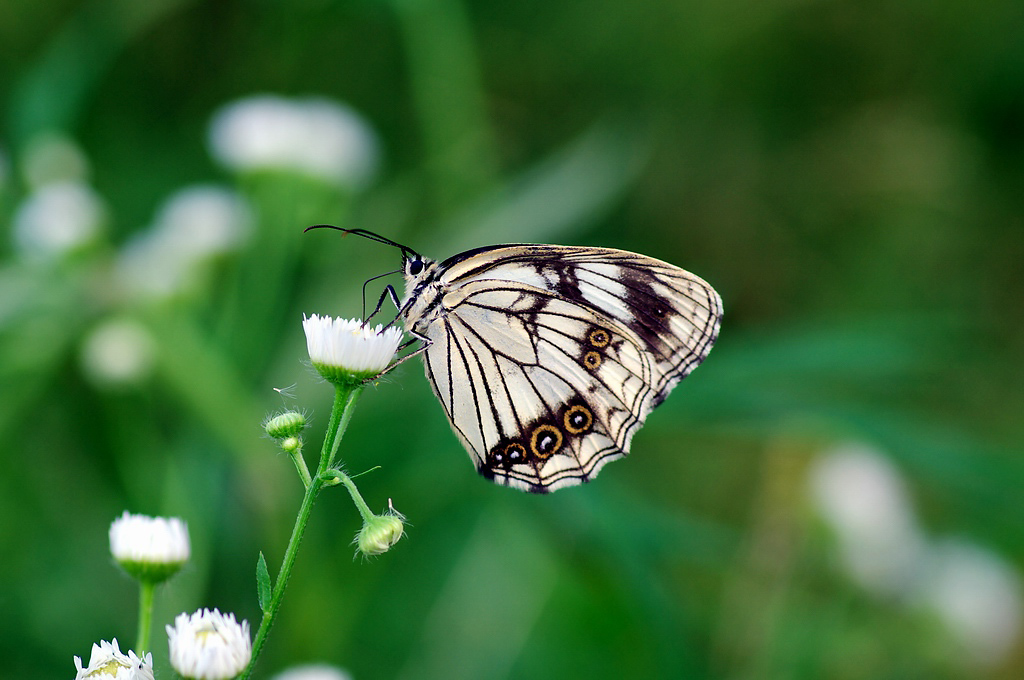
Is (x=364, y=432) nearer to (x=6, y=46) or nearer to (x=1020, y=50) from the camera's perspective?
(x=6, y=46)

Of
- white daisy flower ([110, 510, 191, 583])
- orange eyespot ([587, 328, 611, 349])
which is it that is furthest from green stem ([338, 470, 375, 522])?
orange eyespot ([587, 328, 611, 349])

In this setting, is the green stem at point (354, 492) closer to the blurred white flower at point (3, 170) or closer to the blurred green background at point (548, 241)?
the blurred green background at point (548, 241)

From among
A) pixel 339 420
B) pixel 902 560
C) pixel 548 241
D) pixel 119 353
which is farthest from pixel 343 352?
pixel 902 560

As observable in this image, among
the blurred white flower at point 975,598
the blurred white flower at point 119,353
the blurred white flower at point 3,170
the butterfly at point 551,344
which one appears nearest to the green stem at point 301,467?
the butterfly at point 551,344

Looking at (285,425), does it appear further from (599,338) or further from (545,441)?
(599,338)

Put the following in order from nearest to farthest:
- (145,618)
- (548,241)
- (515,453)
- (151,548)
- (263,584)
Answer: (263,584) → (145,618) → (151,548) → (515,453) → (548,241)

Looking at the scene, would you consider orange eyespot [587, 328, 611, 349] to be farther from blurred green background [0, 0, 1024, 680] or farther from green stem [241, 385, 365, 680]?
green stem [241, 385, 365, 680]

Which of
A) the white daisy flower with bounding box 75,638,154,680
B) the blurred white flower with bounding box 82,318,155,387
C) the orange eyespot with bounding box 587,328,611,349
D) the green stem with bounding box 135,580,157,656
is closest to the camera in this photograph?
the white daisy flower with bounding box 75,638,154,680
